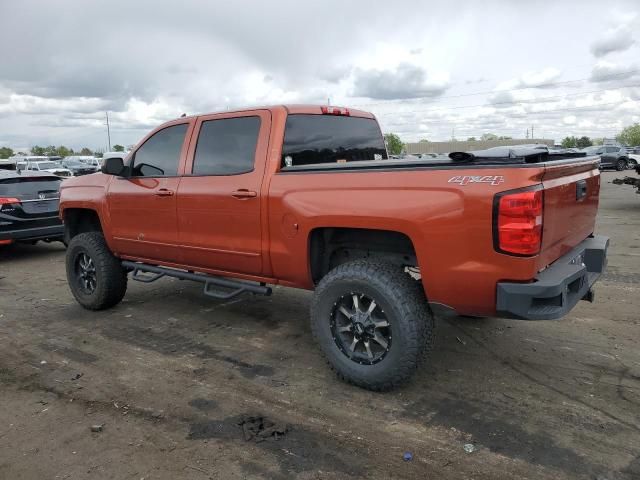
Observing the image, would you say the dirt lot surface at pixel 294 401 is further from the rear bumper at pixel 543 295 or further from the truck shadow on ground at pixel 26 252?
the truck shadow on ground at pixel 26 252

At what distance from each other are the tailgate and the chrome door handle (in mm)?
2149

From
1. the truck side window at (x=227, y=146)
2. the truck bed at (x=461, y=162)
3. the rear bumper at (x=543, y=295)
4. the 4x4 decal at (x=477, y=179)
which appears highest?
the truck side window at (x=227, y=146)

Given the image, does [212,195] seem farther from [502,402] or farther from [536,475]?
[536,475]

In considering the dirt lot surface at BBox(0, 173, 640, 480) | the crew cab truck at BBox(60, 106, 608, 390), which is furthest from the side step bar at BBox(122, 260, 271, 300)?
the dirt lot surface at BBox(0, 173, 640, 480)

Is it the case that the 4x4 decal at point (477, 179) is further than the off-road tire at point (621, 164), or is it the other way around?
the off-road tire at point (621, 164)

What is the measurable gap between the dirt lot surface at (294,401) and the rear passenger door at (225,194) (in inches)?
33.2

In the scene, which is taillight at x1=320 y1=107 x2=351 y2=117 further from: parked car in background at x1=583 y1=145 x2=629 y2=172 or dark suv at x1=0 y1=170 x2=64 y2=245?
parked car in background at x1=583 y1=145 x2=629 y2=172

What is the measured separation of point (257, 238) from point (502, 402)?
7.13 feet

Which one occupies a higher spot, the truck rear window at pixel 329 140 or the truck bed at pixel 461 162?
the truck rear window at pixel 329 140

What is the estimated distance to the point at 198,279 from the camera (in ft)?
16.4

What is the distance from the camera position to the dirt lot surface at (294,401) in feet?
9.58

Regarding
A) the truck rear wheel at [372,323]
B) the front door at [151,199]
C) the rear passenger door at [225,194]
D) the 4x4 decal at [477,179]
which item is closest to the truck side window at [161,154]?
the front door at [151,199]

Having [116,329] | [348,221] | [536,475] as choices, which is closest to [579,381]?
[536,475]

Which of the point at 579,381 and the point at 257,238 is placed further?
the point at 257,238
